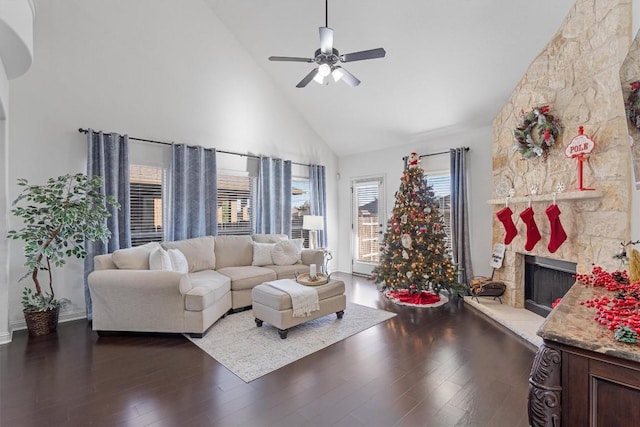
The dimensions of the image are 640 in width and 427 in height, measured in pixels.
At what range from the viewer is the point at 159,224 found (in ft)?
16.3

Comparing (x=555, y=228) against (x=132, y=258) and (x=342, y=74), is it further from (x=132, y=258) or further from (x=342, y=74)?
(x=132, y=258)

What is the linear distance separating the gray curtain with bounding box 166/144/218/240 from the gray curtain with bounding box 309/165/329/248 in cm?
218

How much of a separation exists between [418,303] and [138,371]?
370 centimetres

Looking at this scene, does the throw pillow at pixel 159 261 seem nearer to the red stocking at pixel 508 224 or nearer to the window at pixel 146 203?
the window at pixel 146 203

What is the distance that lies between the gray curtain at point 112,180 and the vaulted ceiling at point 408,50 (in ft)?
9.16

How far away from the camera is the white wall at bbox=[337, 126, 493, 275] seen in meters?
5.13

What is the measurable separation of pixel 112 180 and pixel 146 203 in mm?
631

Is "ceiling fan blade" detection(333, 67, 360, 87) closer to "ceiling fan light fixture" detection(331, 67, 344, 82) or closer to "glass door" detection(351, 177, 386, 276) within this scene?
"ceiling fan light fixture" detection(331, 67, 344, 82)

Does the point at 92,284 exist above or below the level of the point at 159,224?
below

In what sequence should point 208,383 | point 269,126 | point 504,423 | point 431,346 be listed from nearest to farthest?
point 504,423 → point 208,383 → point 431,346 → point 269,126

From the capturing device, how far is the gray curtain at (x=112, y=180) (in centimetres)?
417

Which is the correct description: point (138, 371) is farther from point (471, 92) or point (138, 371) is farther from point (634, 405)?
point (471, 92)

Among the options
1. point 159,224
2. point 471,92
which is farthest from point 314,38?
point 159,224

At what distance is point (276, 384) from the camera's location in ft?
8.52
